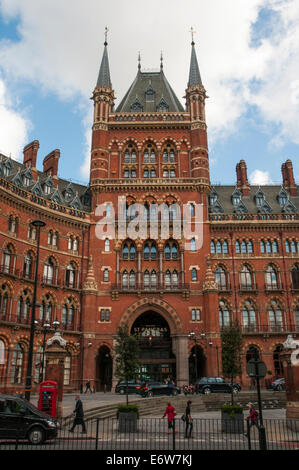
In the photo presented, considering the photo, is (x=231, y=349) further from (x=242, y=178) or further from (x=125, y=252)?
(x=242, y=178)

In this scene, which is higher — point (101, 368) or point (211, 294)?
point (211, 294)

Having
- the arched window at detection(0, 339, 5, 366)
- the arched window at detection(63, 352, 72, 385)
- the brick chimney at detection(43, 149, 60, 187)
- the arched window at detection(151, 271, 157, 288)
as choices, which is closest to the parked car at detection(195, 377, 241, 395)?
the arched window at detection(151, 271, 157, 288)

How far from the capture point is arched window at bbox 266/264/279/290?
5069cm

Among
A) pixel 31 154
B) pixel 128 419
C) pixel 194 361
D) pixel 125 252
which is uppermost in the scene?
pixel 31 154

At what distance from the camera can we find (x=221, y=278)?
168 ft

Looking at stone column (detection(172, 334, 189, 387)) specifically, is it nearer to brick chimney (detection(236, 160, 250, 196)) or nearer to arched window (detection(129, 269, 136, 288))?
arched window (detection(129, 269, 136, 288))

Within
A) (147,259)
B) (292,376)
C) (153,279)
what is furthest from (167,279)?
(292,376)

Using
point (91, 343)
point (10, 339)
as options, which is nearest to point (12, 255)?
point (10, 339)

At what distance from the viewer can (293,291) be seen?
5009 centimetres

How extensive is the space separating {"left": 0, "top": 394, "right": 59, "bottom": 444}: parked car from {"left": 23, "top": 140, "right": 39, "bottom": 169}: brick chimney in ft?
123

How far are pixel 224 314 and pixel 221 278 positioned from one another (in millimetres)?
4274
